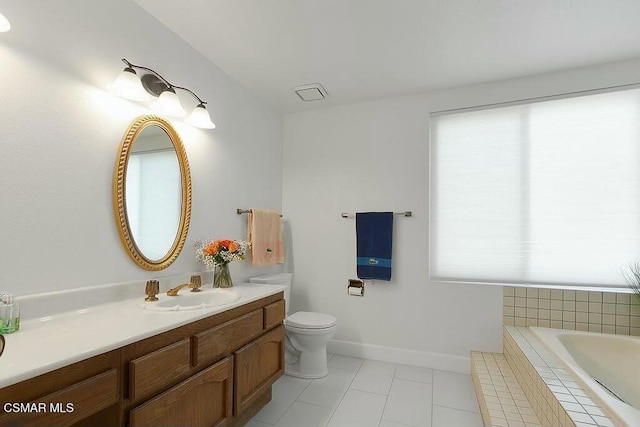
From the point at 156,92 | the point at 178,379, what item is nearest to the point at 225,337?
the point at 178,379

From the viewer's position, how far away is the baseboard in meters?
2.67

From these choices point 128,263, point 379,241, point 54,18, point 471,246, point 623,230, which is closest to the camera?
point 54,18

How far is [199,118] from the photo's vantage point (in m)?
2.06

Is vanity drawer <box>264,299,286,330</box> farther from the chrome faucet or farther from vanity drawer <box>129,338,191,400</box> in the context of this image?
vanity drawer <box>129,338,191,400</box>

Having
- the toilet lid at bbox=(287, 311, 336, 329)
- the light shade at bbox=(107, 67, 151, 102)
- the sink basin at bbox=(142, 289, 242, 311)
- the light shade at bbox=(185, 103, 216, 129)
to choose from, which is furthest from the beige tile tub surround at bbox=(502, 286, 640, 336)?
the light shade at bbox=(107, 67, 151, 102)

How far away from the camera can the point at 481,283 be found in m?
2.64

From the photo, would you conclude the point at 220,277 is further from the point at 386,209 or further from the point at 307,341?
the point at 386,209

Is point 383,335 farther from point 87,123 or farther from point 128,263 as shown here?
point 87,123

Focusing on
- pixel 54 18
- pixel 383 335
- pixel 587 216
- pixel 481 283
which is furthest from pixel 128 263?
pixel 587 216

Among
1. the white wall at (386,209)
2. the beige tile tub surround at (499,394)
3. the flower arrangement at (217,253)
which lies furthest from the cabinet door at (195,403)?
the white wall at (386,209)

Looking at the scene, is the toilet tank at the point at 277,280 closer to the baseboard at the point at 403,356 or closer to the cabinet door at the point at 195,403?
the baseboard at the point at 403,356

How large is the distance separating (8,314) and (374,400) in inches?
80.3

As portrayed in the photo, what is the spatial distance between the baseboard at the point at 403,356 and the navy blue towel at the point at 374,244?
0.65 meters

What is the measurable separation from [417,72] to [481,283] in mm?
1766
